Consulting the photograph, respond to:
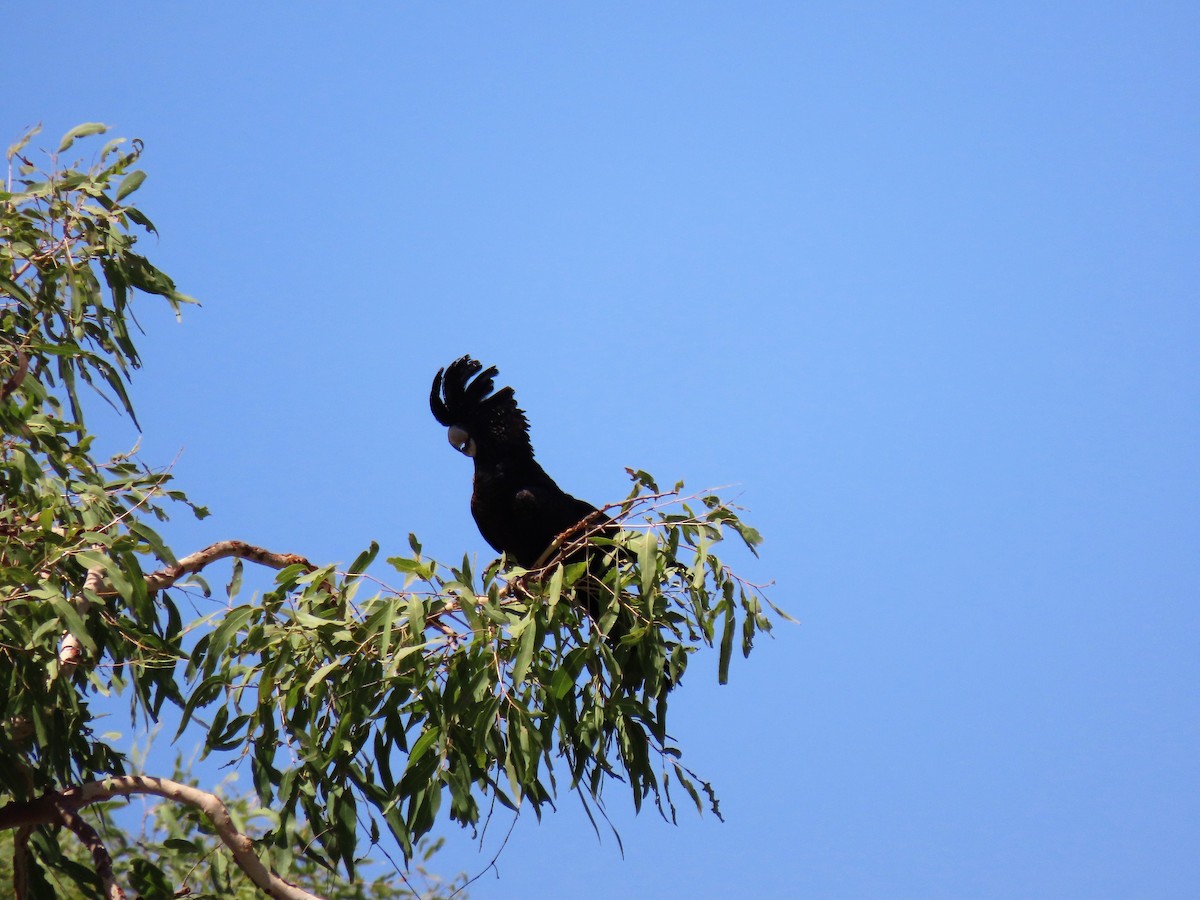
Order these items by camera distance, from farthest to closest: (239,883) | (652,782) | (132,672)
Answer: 1. (239,883)
2. (132,672)
3. (652,782)

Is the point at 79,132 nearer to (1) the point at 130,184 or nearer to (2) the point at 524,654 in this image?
(1) the point at 130,184

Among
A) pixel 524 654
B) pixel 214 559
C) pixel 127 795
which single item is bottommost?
pixel 127 795

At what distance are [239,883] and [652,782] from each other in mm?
1564

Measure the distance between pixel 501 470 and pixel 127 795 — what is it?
1.55 metres

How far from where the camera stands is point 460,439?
437cm

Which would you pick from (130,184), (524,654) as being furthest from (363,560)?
(130,184)

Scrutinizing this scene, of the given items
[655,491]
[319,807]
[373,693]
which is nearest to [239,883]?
[319,807]

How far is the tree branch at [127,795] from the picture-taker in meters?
3.05

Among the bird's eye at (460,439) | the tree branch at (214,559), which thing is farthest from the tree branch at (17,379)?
the bird's eye at (460,439)

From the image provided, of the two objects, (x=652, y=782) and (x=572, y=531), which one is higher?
(x=572, y=531)

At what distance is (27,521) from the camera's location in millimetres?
3111

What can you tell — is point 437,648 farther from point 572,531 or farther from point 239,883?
point 239,883

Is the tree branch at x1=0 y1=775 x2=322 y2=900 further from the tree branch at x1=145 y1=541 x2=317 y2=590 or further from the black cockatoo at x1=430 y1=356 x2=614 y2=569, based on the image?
the black cockatoo at x1=430 y1=356 x2=614 y2=569

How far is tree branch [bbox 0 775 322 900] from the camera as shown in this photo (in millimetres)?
3051
